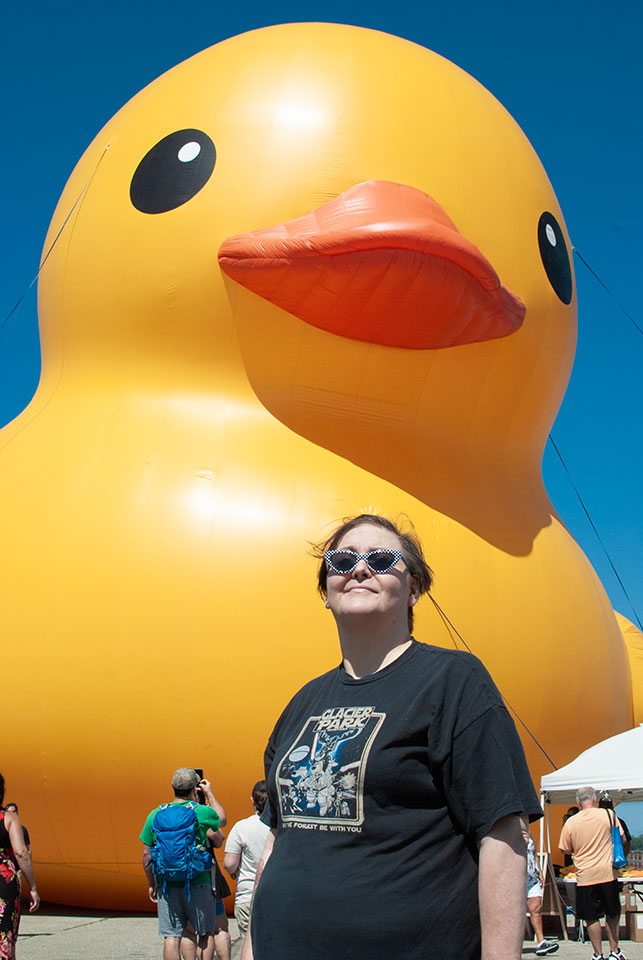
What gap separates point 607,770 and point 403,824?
516cm

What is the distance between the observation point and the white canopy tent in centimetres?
643

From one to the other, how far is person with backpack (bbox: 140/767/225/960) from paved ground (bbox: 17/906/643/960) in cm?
60

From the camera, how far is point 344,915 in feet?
5.88

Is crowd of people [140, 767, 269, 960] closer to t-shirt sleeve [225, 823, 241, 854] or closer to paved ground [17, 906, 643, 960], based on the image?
t-shirt sleeve [225, 823, 241, 854]

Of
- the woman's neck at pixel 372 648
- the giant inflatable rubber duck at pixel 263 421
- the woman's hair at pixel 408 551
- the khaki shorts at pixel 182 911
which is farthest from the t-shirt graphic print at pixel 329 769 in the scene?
the giant inflatable rubber duck at pixel 263 421

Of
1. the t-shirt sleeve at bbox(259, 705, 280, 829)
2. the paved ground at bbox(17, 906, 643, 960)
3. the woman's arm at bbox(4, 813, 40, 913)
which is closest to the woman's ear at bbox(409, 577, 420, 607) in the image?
the t-shirt sleeve at bbox(259, 705, 280, 829)

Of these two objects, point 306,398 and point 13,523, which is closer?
point 13,523

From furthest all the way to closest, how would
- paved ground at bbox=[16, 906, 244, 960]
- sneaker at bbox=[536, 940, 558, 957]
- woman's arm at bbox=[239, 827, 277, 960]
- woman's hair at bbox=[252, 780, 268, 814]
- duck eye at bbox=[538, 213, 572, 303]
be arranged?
duck eye at bbox=[538, 213, 572, 303] < sneaker at bbox=[536, 940, 558, 957] < paved ground at bbox=[16, 906, 244, 960] < woman's hair at bbox=[252, 780, 268, 814] < woman's arm at bbox=[239, 827, 277, 960]

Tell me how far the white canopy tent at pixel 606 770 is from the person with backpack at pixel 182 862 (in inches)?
114

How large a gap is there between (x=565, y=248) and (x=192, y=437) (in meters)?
3.85

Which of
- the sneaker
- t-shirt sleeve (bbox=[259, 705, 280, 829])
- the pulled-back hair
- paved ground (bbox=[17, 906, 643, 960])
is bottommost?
the sneaker

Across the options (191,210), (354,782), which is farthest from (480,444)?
(354,782)

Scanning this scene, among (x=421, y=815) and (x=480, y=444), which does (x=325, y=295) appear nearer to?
(x=480, y=444)

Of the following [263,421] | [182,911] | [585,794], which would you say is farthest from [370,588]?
[263,421]
